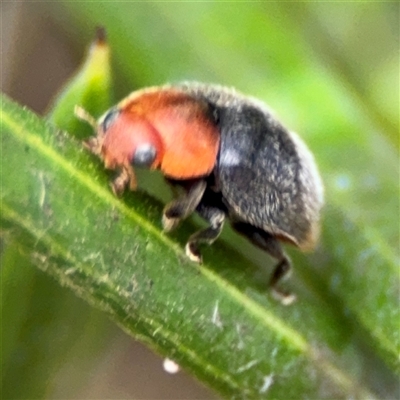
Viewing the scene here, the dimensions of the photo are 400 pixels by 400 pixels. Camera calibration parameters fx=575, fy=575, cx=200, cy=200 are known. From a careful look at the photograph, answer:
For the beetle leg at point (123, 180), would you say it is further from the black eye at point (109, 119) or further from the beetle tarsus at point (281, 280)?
the beetle tarsus at point (281, 280)

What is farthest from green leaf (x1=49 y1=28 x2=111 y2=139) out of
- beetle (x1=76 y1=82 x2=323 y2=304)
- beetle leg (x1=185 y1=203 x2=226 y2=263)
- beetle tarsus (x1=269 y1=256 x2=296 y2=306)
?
beetle tarsus (x1=269 y1=256 x2=296 y2=306)

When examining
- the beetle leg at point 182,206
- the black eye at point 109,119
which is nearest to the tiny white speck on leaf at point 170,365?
the beetle leg at point 182,206

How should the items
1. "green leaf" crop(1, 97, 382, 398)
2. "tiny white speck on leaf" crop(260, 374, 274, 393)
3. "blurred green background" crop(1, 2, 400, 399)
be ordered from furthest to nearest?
"blurred green background" crop(1, 2, 400, 399)
"tiny white speck on leaf" crop(260, 374, 274, 393)
"green leaf" crop(1, 97, 382, 398)

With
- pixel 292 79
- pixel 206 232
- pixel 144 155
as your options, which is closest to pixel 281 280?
pixel 206 232

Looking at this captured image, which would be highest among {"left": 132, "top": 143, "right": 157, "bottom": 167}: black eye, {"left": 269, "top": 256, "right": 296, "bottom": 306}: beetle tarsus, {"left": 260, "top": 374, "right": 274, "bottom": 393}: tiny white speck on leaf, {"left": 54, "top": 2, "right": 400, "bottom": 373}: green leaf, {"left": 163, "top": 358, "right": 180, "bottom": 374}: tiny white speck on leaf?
{"left": 54, "top": 2, "right": 400, "bottom": 373}: green leaf

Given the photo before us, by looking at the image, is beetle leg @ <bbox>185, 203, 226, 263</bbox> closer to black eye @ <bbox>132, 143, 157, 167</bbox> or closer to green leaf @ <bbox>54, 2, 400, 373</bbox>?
black eye @ <bbox>132, 143, 157, 167</bbox>

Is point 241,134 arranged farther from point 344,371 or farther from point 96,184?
point 344,371

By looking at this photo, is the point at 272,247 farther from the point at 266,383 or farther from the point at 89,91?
the point at 89,91
